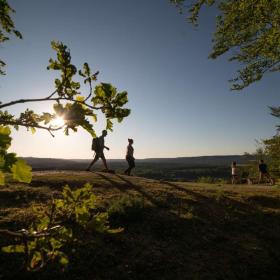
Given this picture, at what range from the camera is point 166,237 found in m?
7.21

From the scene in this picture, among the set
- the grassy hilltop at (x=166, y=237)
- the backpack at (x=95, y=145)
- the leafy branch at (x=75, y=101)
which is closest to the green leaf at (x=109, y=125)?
the leafy branch at (x=75, y=101)

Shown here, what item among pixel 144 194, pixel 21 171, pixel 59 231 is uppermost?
pixel 21 171

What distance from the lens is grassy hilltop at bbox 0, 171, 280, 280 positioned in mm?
5699

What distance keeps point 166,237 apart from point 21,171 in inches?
241

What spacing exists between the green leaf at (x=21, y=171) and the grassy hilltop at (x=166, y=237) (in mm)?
4121

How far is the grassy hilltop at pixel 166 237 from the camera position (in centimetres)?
570

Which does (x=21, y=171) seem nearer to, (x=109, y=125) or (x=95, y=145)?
(x=109, y=125)

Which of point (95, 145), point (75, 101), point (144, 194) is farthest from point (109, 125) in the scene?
point (95, 145)

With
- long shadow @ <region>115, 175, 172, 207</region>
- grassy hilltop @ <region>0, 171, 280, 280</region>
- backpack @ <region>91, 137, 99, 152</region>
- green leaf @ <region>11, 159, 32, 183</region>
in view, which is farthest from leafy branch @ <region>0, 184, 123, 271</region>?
backpack @ <region>91, 137, 99, 152</region>

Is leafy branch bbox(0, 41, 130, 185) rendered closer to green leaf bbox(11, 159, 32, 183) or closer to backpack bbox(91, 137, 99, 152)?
green leaf bbox(11, 159, 32, 183)

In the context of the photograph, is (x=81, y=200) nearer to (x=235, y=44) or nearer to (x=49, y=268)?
(x=49, y=268)

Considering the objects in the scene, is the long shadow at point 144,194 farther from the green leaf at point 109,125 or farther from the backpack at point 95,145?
the green leaf at point 109,125

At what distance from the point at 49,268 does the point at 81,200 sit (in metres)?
3.59

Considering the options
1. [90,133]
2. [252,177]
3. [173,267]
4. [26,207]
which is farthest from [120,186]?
[252,177]
